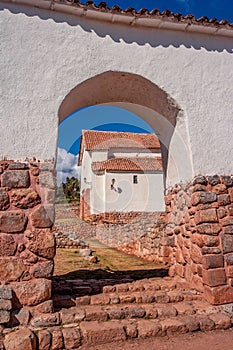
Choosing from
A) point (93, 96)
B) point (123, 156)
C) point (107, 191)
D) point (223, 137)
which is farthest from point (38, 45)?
point (123, 156)

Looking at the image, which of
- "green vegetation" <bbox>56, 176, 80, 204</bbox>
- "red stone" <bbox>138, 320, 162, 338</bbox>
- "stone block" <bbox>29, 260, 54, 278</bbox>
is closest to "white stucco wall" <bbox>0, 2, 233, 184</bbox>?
"stone block" <bbox>29, 260, 54, 278</bbox>

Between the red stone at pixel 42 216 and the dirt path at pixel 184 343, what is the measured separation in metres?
1.35

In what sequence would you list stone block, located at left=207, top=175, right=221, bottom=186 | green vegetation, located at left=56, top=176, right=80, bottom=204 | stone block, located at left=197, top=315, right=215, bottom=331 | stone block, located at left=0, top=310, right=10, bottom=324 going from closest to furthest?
stone block, located at left=0, top=310, right=10, bottom=324 < stone block, located at left=197, top=315, right=215, bottom=331 < stone block, located at left=207, top=175, right=221, bottom=186 < green vegetation, located at left=56, top=176, right=80, bottom=204

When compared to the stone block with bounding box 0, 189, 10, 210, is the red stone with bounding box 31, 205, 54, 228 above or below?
below

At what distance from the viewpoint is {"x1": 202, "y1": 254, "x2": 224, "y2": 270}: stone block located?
3768mm

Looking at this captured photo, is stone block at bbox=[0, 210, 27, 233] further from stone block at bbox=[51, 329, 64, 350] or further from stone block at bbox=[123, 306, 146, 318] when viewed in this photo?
stone block at bbox=[123, 306, 146, 318]

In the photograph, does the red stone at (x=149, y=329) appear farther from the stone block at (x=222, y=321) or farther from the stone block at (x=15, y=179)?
the stone block at (x=15, y=179)

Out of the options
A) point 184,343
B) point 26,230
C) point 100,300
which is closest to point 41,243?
point 26,230

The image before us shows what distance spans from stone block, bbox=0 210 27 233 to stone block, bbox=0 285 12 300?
60 centimetres

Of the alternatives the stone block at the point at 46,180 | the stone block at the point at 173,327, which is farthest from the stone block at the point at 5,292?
the stone block at the point at 173,327

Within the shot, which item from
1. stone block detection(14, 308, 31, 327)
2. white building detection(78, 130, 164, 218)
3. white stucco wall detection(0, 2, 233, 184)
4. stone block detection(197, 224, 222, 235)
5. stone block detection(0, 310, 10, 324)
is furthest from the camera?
white building detection(78, 130, 164, 218)

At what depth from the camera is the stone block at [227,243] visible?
387cm

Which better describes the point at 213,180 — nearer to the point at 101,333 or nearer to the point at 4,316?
the point at 101,333

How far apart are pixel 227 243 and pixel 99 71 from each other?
9.57 ft
